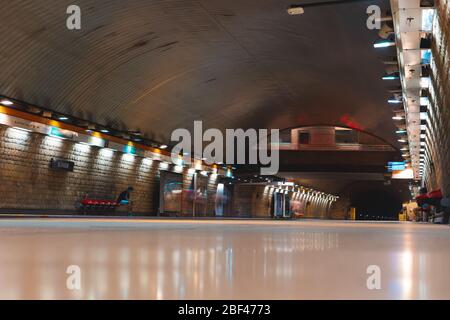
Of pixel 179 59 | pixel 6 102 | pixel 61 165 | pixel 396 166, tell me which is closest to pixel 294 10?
pixel 179 59

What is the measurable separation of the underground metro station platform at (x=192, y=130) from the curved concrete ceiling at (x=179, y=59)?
8cm

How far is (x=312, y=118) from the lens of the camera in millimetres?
39344

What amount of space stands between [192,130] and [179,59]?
1170 centimetres

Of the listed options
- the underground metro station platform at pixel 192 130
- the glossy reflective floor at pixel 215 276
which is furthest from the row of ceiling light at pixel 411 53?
the glossy reflective floor at pixel 215 276

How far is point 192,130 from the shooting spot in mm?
35344

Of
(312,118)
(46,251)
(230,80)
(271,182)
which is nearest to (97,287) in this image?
(46,251)

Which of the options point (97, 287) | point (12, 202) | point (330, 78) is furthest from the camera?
point (330, 78)

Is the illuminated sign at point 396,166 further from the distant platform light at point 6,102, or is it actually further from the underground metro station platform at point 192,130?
the distant platform light at point 6,102

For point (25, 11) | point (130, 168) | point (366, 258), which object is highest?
point (25, 11)

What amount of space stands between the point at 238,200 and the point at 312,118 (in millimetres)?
10429

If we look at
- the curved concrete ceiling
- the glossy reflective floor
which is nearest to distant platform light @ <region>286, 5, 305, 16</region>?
the curved concrete ceiling

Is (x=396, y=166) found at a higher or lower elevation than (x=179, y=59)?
lower

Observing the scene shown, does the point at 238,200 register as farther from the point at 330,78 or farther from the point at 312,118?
the point at 330,78

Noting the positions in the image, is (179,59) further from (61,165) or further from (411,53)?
(411,53)
